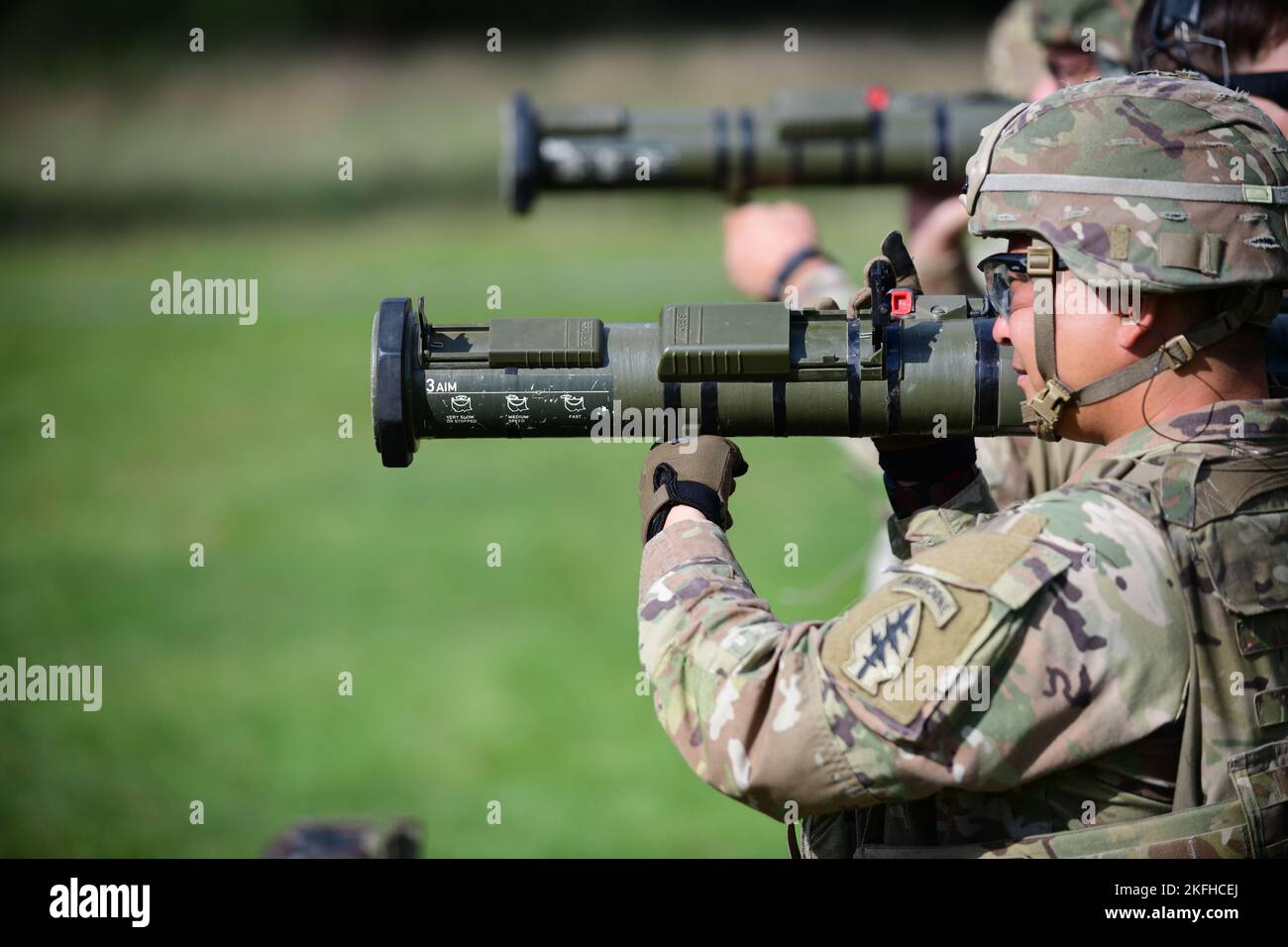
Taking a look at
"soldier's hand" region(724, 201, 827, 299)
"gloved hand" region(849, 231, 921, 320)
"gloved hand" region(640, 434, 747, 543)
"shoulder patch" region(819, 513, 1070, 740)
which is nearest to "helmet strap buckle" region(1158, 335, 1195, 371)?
"shoulder patch" region(819, 513, 1070, 740)

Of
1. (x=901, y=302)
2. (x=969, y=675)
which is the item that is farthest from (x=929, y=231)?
(x=969, y=675)

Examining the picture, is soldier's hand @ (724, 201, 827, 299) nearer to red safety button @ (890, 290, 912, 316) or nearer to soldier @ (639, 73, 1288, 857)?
red safety button @ (890, 290, 912, 316)

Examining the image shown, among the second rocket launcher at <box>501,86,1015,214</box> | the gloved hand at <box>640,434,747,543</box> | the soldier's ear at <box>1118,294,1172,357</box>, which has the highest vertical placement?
the second rocket launcher at <box>501,86,1015,214</box>

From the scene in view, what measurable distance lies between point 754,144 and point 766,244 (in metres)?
0.56

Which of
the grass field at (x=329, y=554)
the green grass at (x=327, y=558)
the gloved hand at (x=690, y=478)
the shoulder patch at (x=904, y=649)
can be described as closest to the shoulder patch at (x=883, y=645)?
the shoulder patch at (x=904, y=649)

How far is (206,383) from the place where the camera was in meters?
18.2

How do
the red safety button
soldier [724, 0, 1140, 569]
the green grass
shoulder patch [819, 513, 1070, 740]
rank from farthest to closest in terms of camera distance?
1. the green grass
2. soldier [724, 0, 1140, 569]
3. the red safety button
4. shoulder patch [819, 513, 1070, 740]

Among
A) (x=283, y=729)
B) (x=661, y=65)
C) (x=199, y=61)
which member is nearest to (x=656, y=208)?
(x=661, y=65)

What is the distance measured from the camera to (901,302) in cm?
280

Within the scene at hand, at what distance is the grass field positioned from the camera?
8680 millimetres

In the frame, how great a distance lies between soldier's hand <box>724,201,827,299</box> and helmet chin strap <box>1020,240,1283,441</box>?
95.5 inches

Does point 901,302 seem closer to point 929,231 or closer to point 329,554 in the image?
point 929,231

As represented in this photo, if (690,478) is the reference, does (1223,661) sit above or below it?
below

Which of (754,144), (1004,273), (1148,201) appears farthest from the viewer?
(754,144)
